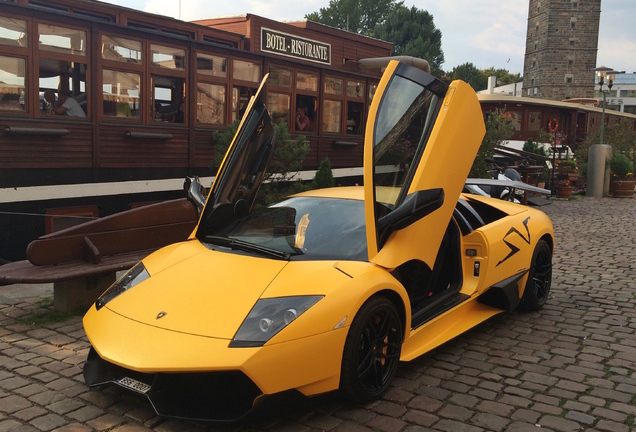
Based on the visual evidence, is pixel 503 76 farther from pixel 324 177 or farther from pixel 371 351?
pixel 371 351

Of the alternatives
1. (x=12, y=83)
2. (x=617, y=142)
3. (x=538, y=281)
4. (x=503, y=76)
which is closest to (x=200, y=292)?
(x=538, y=281)

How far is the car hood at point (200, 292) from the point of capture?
3.33 m

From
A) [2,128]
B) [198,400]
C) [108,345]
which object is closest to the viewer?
[198,400]

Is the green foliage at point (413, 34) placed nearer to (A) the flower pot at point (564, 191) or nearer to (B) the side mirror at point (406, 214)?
(A) the flower pot at point (564, 191)

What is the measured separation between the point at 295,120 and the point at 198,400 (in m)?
10.2

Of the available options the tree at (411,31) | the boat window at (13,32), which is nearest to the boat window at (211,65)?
the boat window at (13,32)

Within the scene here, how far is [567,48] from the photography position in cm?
7512

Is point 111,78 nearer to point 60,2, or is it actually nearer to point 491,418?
point 60,2

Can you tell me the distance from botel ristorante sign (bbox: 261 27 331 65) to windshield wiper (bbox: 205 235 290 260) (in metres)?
9.49

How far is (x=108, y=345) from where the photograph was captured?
3357mm

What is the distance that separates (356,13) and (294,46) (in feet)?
232

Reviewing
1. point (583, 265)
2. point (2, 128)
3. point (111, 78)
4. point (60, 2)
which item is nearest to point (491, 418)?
point (583, 265)

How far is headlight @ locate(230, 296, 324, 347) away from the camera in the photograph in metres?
3.14

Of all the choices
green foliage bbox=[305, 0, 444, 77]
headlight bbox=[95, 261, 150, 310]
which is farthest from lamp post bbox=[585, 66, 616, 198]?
green foliage bbox=[305, 0, 444, 77]
